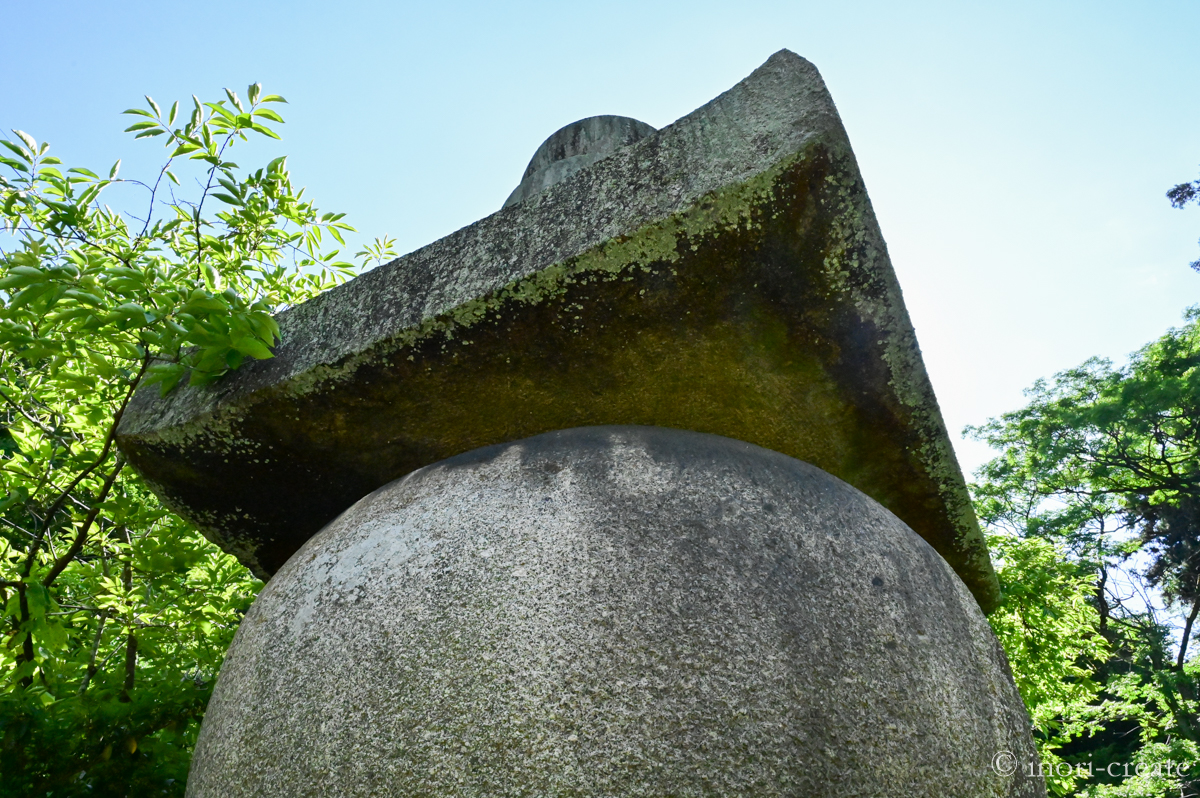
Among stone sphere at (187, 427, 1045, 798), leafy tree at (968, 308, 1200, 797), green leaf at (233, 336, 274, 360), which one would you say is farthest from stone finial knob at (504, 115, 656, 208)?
leafy tree at (968, 308, 1200, 797)

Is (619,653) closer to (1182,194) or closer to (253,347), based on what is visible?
(253,347)

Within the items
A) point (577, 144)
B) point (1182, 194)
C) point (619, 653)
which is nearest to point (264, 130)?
point (577, 144)

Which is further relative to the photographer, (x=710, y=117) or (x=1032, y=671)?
(x=1032, y=671)

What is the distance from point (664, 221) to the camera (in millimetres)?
1433

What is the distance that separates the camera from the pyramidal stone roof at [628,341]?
144cm

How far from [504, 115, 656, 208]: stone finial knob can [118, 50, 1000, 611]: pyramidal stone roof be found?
0.84 meters

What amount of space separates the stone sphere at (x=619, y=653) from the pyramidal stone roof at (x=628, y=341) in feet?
0.75

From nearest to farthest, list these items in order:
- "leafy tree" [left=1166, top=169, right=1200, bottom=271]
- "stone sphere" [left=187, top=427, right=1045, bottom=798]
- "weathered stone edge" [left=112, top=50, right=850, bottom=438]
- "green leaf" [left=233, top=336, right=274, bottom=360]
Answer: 1. "stone sphere" [left=187, top=427, right=1045, bottom=798]
2. "weathered stone edge" [left=112, top=50, right=850, bottom=438]
3. "green leaf" [left=233, top=336, right=274, bottom=360]
4. "leafy tree" [left=1166, top=169, right=1200, bottom=271]

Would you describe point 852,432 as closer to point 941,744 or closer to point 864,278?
point 864,278

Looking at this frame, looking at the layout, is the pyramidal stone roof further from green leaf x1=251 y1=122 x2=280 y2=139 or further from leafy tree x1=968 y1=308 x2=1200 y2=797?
leafy tree x1=968 y1=308 x2=1200 y2=797

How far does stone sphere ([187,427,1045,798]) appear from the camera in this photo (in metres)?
1.07

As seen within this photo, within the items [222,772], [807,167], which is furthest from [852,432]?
[222,772]

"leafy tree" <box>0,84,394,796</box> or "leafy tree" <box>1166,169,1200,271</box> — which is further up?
"leafy tree" <box>1166,169,1200,271</box>

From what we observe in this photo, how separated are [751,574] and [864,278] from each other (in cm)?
65
